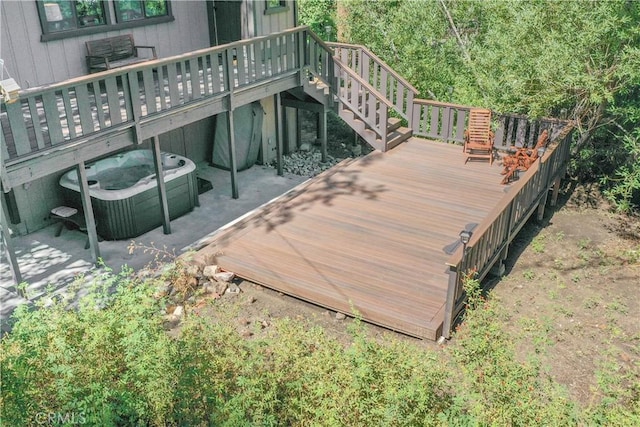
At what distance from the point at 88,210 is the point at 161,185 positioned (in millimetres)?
1336

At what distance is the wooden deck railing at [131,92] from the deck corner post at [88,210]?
54 centimetres

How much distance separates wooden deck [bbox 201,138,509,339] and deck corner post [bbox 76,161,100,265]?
5.44ft

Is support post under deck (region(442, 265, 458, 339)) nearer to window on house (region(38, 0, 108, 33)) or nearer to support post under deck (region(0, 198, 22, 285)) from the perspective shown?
support post under deck (region(0, 198, 22, 285))

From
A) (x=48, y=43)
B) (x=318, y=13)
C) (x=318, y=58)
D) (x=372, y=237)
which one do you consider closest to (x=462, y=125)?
(x=318, y=58)

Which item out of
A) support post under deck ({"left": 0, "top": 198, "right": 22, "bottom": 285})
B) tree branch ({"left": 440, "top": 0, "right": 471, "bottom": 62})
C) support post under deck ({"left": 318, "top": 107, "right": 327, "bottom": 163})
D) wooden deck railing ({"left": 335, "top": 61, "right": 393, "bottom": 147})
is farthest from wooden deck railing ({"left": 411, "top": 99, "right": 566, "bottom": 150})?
support post under deck ({"left": 0, "top": 198, "right": 22, "bottom": 285})

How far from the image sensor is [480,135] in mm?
11133

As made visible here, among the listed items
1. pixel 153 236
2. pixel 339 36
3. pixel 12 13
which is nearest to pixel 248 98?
pixel 153 236

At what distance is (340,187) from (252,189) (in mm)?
2162

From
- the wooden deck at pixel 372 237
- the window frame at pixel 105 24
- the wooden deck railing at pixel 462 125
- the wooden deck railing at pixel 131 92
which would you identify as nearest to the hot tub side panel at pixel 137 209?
the wooden deck railing at pixel 131 92

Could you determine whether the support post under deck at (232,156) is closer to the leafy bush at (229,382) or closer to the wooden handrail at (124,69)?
the wooden handrail at (124,69)

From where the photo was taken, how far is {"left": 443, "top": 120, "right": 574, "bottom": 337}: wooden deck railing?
6.48 metres

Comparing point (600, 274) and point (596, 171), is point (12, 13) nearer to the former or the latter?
point (600, 274)

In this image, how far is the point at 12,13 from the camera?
8.63 meters

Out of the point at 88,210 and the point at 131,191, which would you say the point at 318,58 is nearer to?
the point at 131,191
